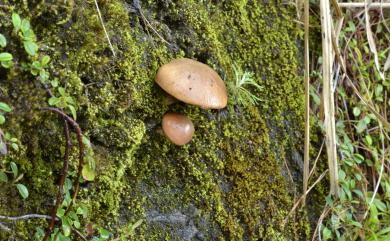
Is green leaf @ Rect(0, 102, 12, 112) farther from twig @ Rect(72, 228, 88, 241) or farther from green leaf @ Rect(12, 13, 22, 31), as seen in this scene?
twig @ Rect(72, 228, 88, 241)

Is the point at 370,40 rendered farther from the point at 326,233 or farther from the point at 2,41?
the point at 2,41

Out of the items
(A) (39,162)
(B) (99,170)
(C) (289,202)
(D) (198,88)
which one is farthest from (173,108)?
(C) (289,202)

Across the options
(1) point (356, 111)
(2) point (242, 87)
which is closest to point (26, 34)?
(2) point (242, 87)

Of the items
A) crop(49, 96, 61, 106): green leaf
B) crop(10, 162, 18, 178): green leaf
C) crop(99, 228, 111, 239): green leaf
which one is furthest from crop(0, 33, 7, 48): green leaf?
crop(99, 228, 111, 239): green leaf

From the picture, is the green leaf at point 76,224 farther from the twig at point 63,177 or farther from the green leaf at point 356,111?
the green leaf at point 356,111

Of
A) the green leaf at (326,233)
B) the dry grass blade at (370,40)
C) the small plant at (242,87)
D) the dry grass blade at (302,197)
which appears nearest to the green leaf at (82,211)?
the small plant at (242,87)

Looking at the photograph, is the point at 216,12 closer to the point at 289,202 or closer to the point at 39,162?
the point at 289,202

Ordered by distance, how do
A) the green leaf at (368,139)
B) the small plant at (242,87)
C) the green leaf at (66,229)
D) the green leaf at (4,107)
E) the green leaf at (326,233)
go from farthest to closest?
the green leaf at (368,139) → the green leaf at (326,233) → the small plant at (242,87) → the green leaf at (66,229) → the green leaf at (4,107)
